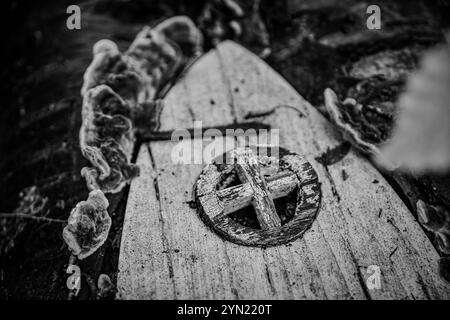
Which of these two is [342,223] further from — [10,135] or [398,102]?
[10,135]

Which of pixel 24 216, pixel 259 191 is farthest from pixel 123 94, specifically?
pixel 259 191

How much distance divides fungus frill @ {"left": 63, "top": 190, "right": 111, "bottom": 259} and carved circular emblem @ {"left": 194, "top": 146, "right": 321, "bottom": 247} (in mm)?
488

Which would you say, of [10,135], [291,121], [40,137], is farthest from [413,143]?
[10,135]

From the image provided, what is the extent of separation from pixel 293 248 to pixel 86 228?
1000 mm

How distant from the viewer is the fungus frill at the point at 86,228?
5.42 ft

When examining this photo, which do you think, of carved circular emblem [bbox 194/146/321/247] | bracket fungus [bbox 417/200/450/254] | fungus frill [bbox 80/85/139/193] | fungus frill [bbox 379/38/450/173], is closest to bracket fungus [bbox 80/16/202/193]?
fungus frill [bbox 80/85/139/193]

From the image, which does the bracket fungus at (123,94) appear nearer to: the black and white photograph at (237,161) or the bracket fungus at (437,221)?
the black and white photograph at (237,161)

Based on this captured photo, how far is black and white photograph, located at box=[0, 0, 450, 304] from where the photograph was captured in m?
1.53

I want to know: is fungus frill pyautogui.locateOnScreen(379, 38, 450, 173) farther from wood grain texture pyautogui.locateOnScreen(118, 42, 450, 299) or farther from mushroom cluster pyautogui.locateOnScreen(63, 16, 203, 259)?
mushroom cluster pyautogui.locateOnScreen(63, 16, 203, 259)

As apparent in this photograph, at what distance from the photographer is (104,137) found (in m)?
2.02

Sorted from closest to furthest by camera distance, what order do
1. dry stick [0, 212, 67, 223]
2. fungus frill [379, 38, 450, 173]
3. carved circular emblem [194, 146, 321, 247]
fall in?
fungus frill [379, 38, 450, 173] → carved circular emblem [194, 146, 321, 247] → dry stick [0, 212, 67, 223]

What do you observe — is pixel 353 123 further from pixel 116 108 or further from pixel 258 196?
pixel 116 108
